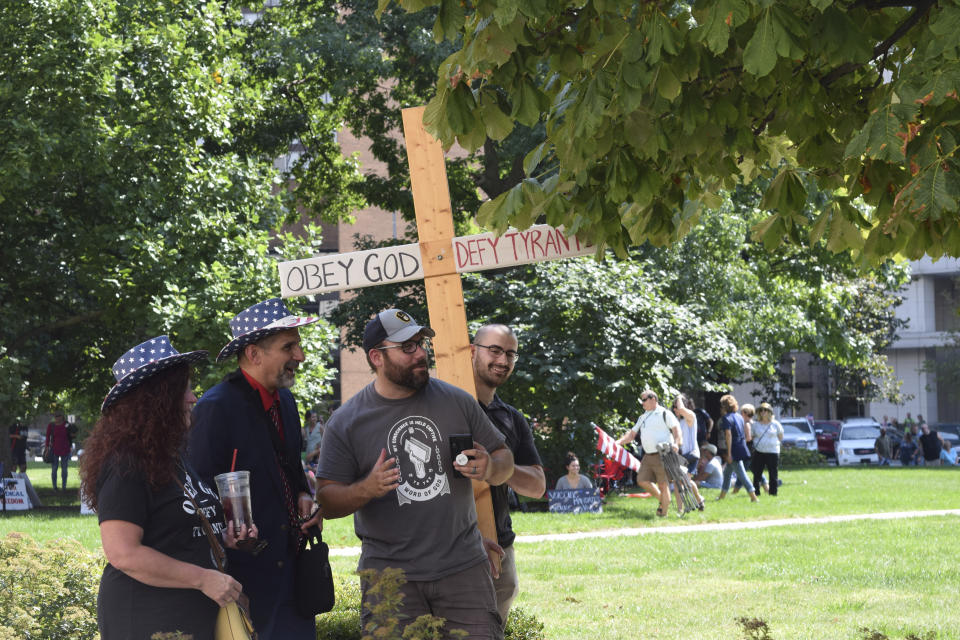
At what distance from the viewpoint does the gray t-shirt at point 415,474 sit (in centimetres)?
432

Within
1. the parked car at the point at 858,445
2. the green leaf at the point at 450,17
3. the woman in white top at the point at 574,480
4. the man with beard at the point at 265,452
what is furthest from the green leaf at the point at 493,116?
the parked car at the point at 858,445

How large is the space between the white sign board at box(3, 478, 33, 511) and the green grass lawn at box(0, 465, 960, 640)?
111 inches

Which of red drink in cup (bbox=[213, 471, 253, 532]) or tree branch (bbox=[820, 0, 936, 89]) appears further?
tree branch (bbox=[820, 0, 936, 89])

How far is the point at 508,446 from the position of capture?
5062mm

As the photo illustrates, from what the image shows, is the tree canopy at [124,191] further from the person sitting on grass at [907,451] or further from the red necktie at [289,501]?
the person sitting on grass at [907,451]

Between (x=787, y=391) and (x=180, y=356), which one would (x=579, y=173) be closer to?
(x=180, y=356)

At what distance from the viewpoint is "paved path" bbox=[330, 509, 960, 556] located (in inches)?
537

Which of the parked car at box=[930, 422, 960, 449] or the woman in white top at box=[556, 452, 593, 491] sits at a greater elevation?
the woman in white top at box=[556, 452, 593, 491]

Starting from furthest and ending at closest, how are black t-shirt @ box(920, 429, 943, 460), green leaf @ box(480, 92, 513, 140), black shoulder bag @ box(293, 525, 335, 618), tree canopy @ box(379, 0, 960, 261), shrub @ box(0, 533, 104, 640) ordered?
black t-shirt @ box(920, 429, 943, 460)
shrub @ box(0, 533, 104, 640)
green leaf @ box(480, 92, 513, 140)
black shoulder bag @ box(293, 525, 335, 618)
tree canopy @ box(379, 0, 960, 261)

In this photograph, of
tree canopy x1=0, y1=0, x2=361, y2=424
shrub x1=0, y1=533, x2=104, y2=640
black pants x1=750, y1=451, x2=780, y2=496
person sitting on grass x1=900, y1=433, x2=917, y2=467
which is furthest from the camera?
person sitting on grass x1=900, y1=433, x2=917, y2=467

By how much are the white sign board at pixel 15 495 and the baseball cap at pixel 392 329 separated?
709 inches

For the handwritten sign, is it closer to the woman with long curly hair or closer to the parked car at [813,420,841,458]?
the woman with long curly hair

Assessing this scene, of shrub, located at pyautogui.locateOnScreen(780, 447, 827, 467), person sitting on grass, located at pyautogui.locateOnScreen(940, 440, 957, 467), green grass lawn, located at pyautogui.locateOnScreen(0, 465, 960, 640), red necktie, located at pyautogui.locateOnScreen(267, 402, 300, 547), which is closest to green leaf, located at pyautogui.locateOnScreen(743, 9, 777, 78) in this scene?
red necktie, located at pyautogui.locateOnScreen(267, 402, 300, 547)

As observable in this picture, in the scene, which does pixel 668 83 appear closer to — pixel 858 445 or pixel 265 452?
pixel 265 452
